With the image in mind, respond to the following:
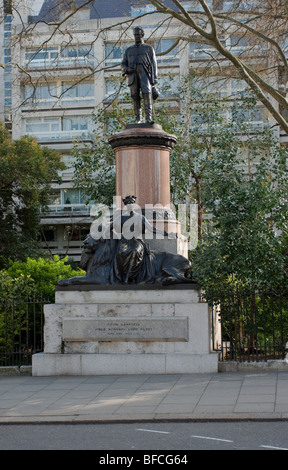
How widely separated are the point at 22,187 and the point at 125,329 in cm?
2531

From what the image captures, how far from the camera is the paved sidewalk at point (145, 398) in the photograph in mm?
9625

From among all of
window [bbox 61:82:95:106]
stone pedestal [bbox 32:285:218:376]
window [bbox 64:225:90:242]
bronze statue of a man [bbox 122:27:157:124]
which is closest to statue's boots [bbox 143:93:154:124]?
bronze statue of a man [bbox 122:27:157:124]

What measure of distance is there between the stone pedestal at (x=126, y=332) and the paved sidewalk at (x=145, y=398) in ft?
1.11

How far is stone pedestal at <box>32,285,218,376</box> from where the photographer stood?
1330 cm

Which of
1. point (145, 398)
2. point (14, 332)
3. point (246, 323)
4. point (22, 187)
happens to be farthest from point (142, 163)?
point (22, 187)

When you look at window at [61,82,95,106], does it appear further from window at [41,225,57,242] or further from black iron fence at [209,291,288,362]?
black iron fence at [209,291,288,362]

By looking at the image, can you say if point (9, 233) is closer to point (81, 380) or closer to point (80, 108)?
point (80, 108)

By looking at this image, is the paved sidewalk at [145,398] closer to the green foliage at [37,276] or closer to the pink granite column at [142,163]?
the green foliage at [37,276]

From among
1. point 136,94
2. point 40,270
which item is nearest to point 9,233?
point 40,270

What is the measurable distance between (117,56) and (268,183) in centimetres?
4129

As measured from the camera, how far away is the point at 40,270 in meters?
19.4

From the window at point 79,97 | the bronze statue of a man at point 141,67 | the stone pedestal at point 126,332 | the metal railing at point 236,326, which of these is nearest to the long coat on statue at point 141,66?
the bronze statue of a man at point 141,67

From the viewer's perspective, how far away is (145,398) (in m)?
10.8

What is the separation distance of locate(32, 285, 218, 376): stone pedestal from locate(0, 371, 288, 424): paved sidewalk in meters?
0.34
